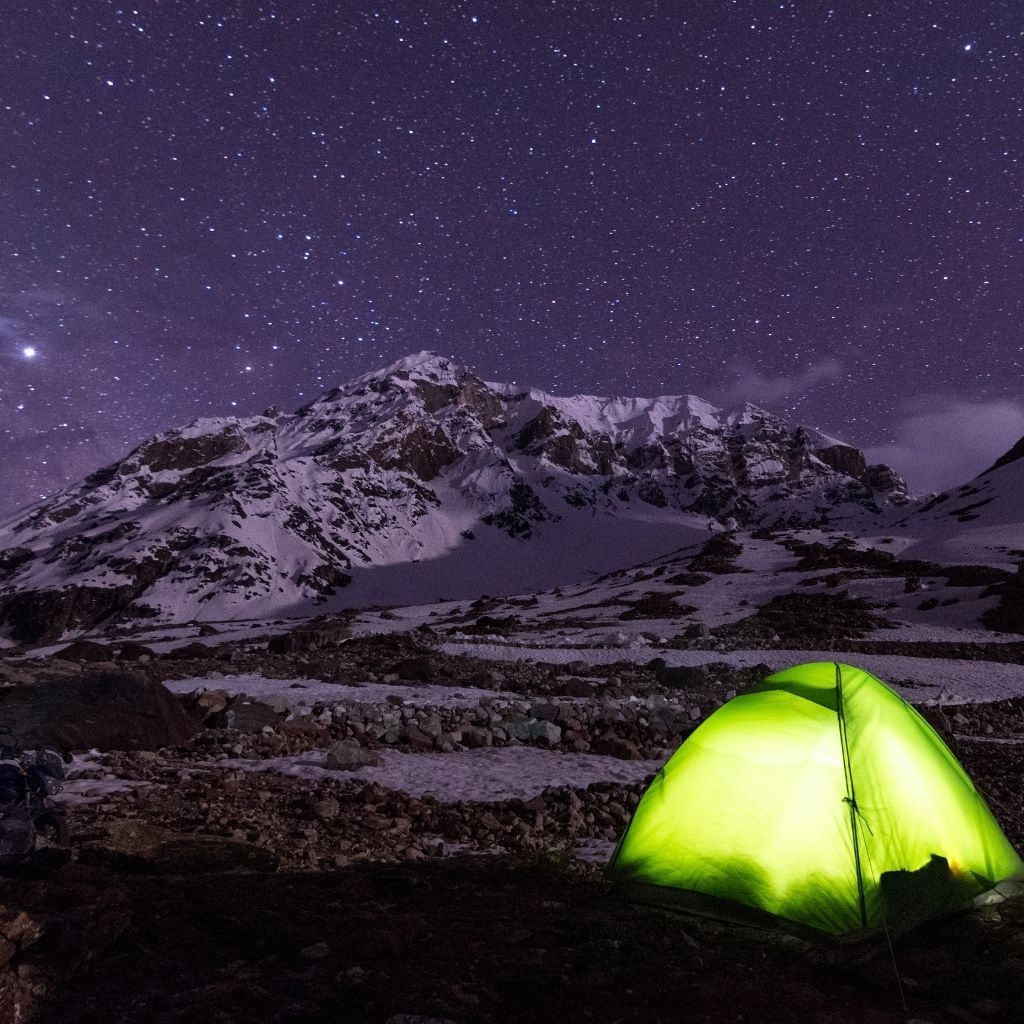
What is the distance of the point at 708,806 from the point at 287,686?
44.7 ft

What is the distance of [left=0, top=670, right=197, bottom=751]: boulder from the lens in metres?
8.92

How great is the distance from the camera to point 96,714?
9.52 m

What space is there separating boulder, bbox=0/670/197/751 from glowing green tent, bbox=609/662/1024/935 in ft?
25.1

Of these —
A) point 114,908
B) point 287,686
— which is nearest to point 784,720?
point 114,908

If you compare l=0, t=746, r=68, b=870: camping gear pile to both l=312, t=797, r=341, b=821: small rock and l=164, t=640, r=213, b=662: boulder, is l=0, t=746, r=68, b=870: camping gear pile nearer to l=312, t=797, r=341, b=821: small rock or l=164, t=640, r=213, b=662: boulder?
l=312, t=797, r=341, b=821: small rock

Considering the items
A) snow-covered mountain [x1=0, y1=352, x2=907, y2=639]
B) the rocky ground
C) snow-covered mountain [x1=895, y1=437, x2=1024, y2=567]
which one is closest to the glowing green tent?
the rocky ground

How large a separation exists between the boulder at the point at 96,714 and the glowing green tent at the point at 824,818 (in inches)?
301

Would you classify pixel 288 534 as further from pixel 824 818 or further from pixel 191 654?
pixel 824 818

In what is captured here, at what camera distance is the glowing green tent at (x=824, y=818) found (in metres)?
4.78

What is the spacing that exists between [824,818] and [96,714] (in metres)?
9.70

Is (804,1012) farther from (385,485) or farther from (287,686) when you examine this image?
(385,485)

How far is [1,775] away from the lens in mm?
5223

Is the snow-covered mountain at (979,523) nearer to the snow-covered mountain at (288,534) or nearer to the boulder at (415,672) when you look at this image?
the boulder at (415,672)

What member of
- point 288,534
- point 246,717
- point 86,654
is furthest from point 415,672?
point 288,534
